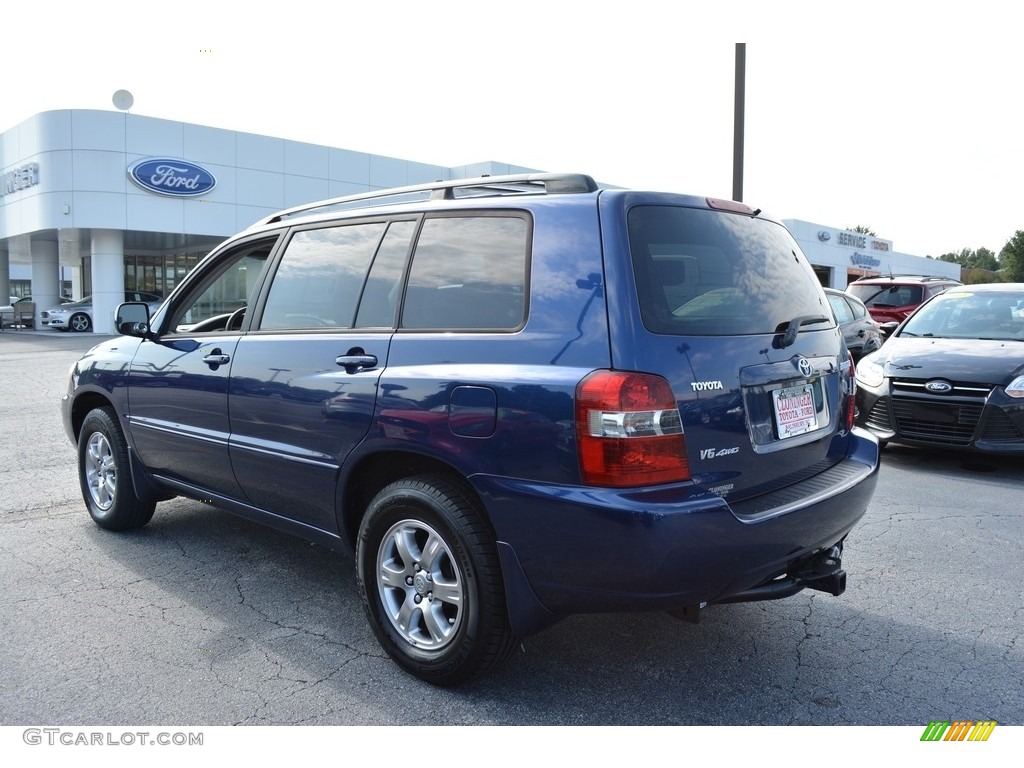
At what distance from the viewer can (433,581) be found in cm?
310

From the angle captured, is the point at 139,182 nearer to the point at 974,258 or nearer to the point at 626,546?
the point at 626,546

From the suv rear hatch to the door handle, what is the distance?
1090mm

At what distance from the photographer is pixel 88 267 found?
124 feet

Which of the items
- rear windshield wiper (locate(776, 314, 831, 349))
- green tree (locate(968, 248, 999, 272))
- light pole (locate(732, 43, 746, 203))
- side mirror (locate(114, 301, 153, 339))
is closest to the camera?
rear windshield wiper (locate(776, 314, 831, 349))

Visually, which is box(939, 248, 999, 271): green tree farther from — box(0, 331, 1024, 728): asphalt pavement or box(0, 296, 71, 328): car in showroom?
box(0, 331, 1024, 728): asphalt pavement

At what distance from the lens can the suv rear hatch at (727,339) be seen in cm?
275

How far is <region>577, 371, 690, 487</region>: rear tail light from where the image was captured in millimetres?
2645

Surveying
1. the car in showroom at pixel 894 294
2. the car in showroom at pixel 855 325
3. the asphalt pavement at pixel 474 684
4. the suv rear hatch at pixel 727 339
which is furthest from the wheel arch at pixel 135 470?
the car in showroom at pixel 894 294

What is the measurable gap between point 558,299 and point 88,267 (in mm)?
40259

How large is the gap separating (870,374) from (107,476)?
618 centimetres

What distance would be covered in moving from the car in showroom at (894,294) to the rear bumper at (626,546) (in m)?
13.9

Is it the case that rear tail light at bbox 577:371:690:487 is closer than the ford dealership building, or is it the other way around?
rear tail light at bbox 577:371:690:487

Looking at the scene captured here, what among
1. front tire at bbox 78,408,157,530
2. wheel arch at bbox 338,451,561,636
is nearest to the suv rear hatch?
wheel arch at bbox 338,451,561,636

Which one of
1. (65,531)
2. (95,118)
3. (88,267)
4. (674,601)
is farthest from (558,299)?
(88,267)
